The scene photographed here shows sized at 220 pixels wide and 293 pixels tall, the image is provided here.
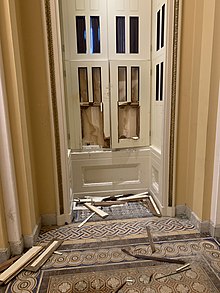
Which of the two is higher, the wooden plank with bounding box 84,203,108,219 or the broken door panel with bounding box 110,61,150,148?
the broken door panel with bounding box 110,61,150,148

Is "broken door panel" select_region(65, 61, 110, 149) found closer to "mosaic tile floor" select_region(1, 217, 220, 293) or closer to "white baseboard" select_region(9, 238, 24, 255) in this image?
"mosaic tile floor" select_region(1, 217, 220, 293)

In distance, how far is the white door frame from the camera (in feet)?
6.86

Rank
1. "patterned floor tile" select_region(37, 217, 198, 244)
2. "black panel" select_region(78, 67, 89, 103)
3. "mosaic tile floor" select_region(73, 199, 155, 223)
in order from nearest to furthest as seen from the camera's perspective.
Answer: "patterned floor tile" select_region(37, 217, 198, 244), "mosaic tile floor" select_region(73, 199, 155, 223), "black panel" select_region(78, 67, 89, 103)

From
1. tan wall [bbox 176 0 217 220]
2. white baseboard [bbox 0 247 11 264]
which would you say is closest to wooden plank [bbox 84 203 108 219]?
tan wall [bbox 176 0 217 220]

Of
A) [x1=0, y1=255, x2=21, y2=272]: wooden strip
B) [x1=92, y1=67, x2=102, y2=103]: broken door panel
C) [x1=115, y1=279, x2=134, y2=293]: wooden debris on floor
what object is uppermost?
[x1=92, y1=67, x2=102, y2=103]: broken door panel

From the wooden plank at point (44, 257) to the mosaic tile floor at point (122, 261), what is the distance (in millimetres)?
43

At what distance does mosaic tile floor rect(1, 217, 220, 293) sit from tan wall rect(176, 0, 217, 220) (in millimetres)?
363

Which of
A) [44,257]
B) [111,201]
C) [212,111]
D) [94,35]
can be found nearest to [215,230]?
[212,111]

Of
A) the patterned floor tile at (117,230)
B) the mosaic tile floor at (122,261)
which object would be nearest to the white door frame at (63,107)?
the patterned floor tile at (117,230)

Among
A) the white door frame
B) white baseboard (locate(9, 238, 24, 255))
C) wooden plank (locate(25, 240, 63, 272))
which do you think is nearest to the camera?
wooden plank (locate(25, 240, 63, 272))

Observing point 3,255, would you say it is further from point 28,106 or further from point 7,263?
point 28,106

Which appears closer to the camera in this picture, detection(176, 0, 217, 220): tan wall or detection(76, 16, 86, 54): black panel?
detection(176, 0, 217, 220): tan wall

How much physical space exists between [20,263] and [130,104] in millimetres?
2185

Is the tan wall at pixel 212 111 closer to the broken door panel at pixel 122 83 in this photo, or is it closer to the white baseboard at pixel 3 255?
the broken door panel at pixel 122 83
